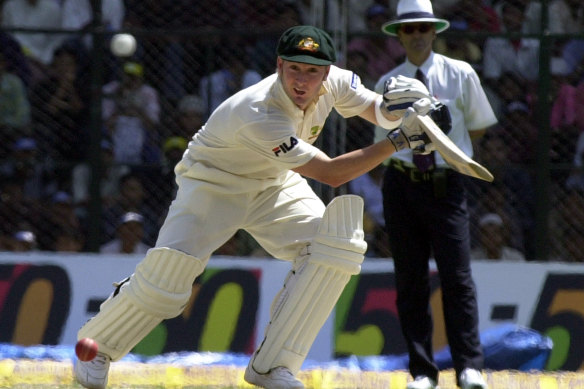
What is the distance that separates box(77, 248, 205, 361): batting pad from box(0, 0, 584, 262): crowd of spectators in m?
2.42

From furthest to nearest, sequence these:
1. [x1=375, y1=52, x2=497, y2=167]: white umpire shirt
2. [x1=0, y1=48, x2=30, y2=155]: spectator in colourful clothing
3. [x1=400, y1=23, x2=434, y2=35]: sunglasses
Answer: [x1=0, y1=48, x2=30, y2=155]: spectator in colourful clothing → [x1=400, y1=23, x2=434, y2=35]: sunglasses → [x1=375, y1=52, x2=497, y2=167]: white umpire shirt

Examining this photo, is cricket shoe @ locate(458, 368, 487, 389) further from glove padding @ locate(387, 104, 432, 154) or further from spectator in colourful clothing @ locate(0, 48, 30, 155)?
spectator in colourful clothing @ locate(0, 48, 30, 155)

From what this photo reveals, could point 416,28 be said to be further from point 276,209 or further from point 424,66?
point 276,209

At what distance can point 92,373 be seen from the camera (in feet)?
14.1

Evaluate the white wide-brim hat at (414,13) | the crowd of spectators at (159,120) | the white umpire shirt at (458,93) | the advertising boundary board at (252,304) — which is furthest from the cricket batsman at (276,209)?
the crowd of spectators at (159,120)

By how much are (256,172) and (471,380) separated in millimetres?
1330

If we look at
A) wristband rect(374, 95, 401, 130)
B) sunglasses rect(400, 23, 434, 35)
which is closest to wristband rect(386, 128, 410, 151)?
wristband rect(374, 95, 401, 130)

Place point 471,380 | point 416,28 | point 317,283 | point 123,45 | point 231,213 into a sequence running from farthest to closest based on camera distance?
point 123,45 → point 416,28 → point 471,380 → point 231,213 → point 317,283

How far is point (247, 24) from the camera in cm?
718

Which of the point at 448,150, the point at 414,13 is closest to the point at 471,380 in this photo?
the point at 448,150

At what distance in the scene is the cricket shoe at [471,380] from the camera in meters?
4.75

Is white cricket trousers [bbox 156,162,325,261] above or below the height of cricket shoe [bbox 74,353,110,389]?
above

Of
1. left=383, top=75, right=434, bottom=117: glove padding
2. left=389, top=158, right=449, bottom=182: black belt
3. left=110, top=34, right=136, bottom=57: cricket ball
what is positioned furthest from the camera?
left=110, top=34, right=136, bottom=57: cricket ball

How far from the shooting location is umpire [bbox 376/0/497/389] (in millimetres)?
4946
